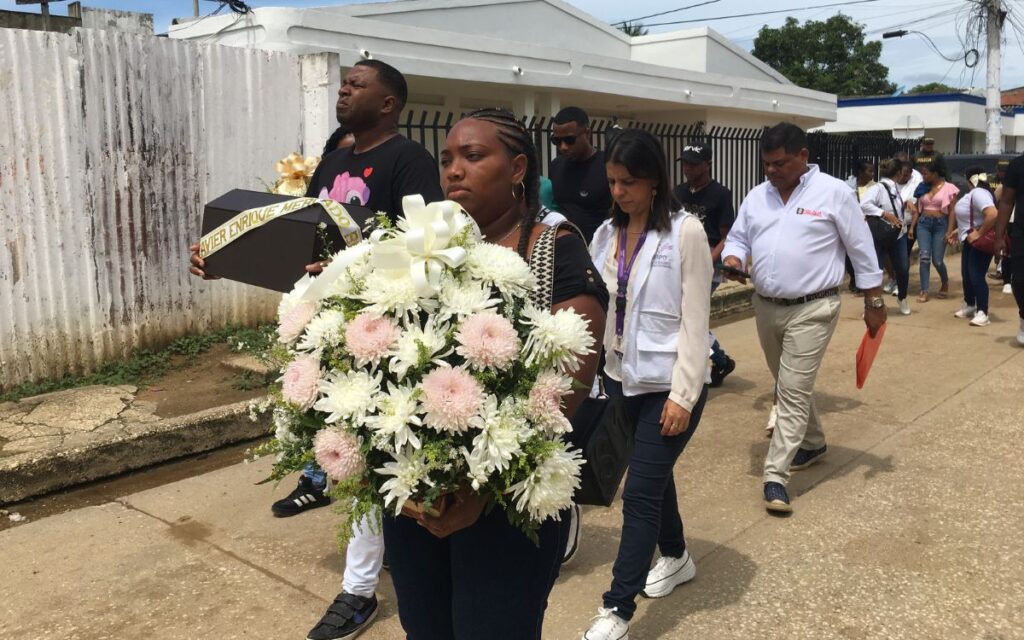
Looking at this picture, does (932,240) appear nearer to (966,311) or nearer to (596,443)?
(966,311)

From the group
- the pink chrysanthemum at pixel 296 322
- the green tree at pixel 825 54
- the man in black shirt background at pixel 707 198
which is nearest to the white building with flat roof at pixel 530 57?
the man in black shirt background at pixel 707 198

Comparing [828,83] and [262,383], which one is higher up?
[828,83]

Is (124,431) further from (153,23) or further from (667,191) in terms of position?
(153,23)

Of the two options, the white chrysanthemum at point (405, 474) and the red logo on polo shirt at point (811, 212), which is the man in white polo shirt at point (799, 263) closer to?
the red logo on polo shirt at point (811, 212)

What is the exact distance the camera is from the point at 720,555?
3.92 meters

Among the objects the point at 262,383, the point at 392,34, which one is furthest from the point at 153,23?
the point at 262,383

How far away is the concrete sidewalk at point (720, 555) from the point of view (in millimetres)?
3352

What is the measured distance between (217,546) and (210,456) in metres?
1.44

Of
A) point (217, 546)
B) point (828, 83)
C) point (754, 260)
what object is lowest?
point (217, 546)

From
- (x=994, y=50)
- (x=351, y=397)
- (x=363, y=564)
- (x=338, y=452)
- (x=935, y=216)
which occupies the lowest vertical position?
(x=363, y=564)

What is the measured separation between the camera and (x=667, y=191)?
323 centimetres

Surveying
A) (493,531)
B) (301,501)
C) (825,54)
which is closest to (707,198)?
(301,501)

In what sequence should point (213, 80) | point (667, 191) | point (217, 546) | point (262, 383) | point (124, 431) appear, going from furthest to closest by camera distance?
1. point (213, 80)
2. point (262, 383)
3. point (124, 431)
4. point (217, 546)
5. point (667, 191)

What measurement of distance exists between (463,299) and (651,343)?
5.32 ft
